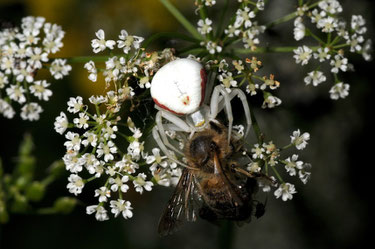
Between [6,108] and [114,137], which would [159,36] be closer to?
[114,137]

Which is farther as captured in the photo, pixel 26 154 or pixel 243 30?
pixel 243 30

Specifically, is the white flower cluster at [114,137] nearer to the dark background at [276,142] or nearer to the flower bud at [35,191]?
the flower bud at [35,191]

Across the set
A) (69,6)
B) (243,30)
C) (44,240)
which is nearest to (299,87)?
(243,30)

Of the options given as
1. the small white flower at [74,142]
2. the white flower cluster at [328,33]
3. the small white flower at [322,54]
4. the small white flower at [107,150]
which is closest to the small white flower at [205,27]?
the white flower cluster at [328,33]

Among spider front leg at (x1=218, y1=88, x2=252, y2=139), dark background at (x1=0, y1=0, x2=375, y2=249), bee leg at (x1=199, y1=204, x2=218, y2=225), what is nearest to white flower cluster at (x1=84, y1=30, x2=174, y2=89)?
spider front leg at (x1=218, y1=88, x2=252, y2=139)

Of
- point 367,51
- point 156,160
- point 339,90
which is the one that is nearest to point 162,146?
point 156,160

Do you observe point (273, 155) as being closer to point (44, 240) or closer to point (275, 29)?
point (275, 29)
